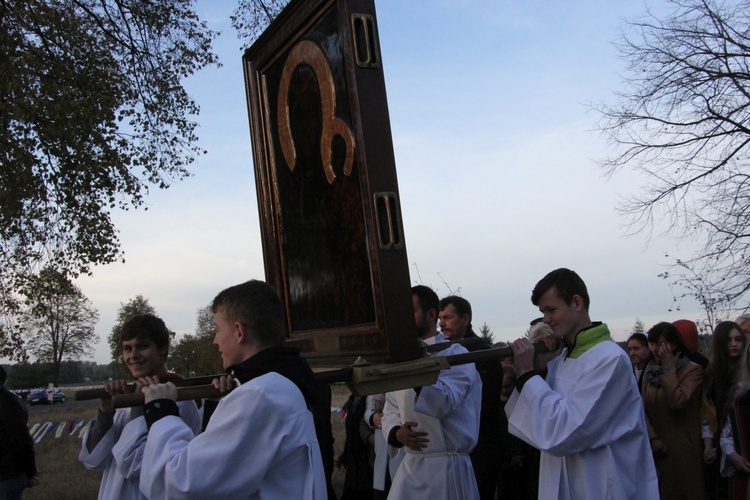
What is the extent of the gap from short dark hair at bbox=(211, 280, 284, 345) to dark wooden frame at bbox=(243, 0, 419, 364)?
350 millimetres

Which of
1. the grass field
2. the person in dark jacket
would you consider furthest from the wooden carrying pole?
the grass field

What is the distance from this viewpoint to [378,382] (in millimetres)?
2744

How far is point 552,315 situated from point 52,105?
9.68m

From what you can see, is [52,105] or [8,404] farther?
[52,105]

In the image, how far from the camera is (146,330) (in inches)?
147

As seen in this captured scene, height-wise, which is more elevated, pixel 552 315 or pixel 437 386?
pixel 552 315

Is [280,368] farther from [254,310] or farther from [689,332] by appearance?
[689,332]

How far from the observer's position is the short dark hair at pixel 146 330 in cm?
370

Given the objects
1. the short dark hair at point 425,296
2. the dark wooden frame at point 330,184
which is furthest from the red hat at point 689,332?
the dark wooden frame at point 330,184

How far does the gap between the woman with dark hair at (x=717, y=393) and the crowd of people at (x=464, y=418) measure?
1 centimetres

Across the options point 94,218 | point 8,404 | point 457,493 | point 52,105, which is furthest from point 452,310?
point 94,218

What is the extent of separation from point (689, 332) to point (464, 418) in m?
2.75

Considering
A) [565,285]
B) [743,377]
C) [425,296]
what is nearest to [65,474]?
[425,296]

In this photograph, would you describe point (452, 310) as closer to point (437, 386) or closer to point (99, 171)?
point (437, 386)
